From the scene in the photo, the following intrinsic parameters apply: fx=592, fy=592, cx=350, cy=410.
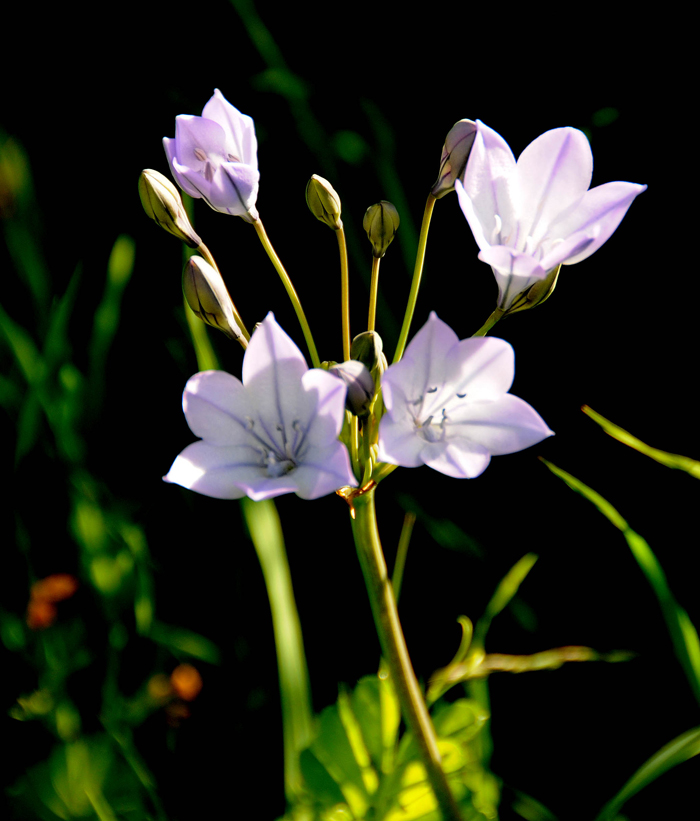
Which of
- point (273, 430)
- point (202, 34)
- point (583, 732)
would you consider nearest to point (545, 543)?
point (583, 732)

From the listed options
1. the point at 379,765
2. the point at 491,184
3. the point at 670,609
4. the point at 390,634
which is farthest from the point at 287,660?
the point at 491,184

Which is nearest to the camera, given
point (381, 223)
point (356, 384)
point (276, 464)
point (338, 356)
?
point (356, 384)

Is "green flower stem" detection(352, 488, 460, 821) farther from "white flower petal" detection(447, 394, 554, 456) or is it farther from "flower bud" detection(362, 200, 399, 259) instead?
"flower bud" detection(362, 200, 399, 259)

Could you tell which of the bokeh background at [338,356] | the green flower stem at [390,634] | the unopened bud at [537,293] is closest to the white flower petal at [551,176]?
the unopened bud at [537,293]

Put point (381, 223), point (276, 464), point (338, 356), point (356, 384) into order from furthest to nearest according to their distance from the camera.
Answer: point (338, 356) → point (381, 223) → point (276, 464) → point (356, 384)

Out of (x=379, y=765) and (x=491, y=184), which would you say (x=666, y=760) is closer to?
(x=379, y=765)

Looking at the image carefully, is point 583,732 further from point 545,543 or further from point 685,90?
point 685,90

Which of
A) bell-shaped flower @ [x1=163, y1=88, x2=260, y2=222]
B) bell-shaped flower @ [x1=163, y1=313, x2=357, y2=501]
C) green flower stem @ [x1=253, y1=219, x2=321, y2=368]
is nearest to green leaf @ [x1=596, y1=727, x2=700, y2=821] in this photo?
bell-shaped flower @ [x1=163, y1=313, x2=357, y2=501]
